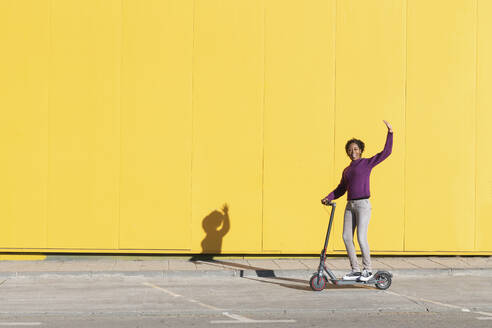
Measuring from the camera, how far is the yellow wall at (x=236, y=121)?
11164mm

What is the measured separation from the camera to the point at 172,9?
37.0 feet

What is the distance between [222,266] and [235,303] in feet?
8.84

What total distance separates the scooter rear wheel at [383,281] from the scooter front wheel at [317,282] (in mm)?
694

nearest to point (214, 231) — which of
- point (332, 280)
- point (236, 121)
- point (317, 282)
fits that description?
point (236, 121)

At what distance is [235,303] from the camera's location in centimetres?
771

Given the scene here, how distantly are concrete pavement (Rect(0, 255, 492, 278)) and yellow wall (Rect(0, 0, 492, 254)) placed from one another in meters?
0.24

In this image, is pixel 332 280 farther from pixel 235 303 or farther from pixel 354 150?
pixel 354 150

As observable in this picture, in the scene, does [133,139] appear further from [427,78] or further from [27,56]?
[427,78]

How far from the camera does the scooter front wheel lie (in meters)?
8.37

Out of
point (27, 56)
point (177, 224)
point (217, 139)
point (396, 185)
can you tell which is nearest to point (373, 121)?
point (396, 185)

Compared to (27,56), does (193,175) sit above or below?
below

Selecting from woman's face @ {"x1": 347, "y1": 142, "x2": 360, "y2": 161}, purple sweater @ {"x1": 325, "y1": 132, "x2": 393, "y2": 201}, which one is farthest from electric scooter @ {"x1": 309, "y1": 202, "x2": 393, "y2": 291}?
woman's face @ {"x1": 347, "y1": 142, "x2": 360, "y2": 161}

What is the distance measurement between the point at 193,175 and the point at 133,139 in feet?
3.84

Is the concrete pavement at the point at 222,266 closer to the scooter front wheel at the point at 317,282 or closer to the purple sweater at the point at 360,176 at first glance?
the scooter front wheel at the point at 317,282
